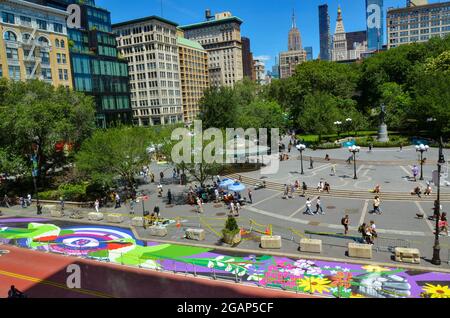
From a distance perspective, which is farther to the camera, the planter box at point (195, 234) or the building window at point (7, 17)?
the building window at point (7, 17)

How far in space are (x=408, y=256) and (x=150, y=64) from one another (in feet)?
351

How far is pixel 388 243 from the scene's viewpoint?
2097cm

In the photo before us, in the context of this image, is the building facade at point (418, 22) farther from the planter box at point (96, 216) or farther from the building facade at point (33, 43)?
the planter box at point (96, 216)

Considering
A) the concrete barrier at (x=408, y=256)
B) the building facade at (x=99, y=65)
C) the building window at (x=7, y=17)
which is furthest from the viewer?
the building facade at (x=99, y=65)

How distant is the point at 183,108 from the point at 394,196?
11261cm

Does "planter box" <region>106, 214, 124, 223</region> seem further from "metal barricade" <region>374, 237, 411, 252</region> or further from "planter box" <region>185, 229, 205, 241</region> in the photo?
"metal barricade" <region>374, 237, 411, 252</region>

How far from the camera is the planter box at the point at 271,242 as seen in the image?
21.2 m

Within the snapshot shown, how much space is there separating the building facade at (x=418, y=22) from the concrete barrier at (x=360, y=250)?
167m

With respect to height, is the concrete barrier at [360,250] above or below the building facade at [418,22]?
below

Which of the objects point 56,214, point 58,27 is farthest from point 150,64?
point 56,214

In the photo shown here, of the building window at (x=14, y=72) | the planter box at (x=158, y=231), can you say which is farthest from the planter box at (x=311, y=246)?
the building window at (x=14, y=72)

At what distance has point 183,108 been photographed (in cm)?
13662
